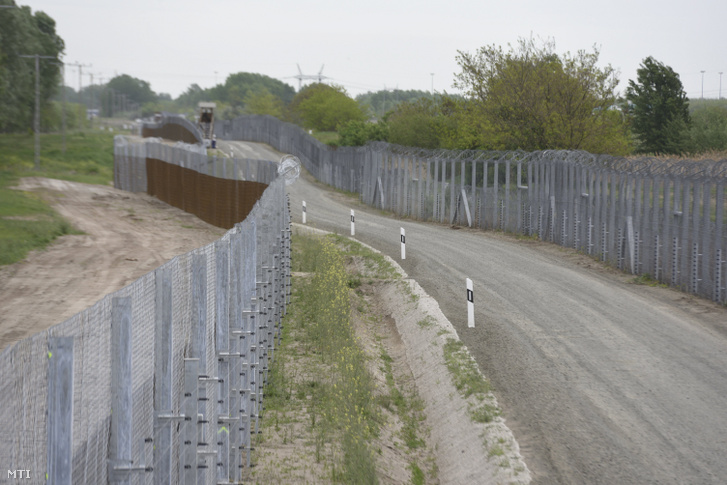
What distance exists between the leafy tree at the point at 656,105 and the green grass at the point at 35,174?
3536 centimetres

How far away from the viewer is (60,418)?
138 inches

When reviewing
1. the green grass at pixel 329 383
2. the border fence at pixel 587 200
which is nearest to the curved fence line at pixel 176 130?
the border fence at pixel 587 200

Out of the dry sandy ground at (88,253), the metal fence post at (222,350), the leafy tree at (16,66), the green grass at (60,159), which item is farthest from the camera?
the leafy tree at (16,66)

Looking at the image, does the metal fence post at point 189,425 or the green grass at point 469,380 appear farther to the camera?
the green grass at point 469,380

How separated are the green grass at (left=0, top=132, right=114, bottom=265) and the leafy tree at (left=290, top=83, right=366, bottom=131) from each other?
27332 mm

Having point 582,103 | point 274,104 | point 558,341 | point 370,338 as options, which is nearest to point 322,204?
point 582,103

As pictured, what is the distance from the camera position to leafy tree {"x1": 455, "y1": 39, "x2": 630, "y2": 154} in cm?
3656

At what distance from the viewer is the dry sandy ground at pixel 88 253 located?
60.2 feet

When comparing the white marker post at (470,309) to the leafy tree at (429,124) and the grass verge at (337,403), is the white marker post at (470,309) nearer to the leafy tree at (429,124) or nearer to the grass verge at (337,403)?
the grass verge at (337,403)

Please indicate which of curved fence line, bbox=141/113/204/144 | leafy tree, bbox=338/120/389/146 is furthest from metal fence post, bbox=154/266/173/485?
curved fence line, bbox=141/113/204/144

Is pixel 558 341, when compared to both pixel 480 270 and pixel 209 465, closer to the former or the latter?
pixel 480 270

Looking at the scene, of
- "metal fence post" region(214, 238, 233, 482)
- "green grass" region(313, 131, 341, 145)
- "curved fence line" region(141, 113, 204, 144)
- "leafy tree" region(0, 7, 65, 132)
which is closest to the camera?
"metal fence post" region(214, 238, 233, 482)

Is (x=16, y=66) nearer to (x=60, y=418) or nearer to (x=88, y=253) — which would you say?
(x=88, y=253)

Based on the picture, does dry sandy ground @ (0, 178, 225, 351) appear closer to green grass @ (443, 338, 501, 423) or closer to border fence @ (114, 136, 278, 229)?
border fence @ (114, 136, 278, 229)
